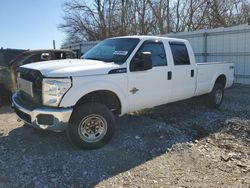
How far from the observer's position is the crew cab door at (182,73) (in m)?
6.51

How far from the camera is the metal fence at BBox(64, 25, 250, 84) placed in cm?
1310

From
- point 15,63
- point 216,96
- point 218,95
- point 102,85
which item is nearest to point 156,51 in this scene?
point 102,85

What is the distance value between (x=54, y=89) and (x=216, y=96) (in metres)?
5.18

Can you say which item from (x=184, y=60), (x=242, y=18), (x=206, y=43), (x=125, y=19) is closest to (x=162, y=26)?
(x=125, y=19)

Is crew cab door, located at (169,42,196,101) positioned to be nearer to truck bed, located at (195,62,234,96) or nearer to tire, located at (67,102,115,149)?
truck bed, located at (195,62,234,96)

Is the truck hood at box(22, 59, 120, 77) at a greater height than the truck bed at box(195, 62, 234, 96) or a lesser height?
greater

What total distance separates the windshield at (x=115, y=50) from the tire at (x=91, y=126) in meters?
1.04

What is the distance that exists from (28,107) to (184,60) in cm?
366

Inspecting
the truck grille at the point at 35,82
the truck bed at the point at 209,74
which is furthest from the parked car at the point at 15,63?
the truck bed at the point at 209,74

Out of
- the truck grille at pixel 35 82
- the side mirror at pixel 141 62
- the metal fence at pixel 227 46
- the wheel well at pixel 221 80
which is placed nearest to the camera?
the truck grille at pixel 35 82

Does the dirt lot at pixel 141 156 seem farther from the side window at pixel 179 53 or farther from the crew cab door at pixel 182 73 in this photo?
the side window at pixel 179 53

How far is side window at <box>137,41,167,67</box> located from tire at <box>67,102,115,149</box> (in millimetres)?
1577

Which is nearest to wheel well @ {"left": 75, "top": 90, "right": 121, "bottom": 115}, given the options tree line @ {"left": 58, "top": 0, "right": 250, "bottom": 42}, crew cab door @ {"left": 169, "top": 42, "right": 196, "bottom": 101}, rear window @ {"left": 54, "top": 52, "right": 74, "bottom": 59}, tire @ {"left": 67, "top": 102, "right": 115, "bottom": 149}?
tire @ {"left": 67, "top": 102, "right": 115, "bottom": 149}

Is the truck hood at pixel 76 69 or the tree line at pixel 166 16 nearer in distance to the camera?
the truck hood at pixel 76 69
